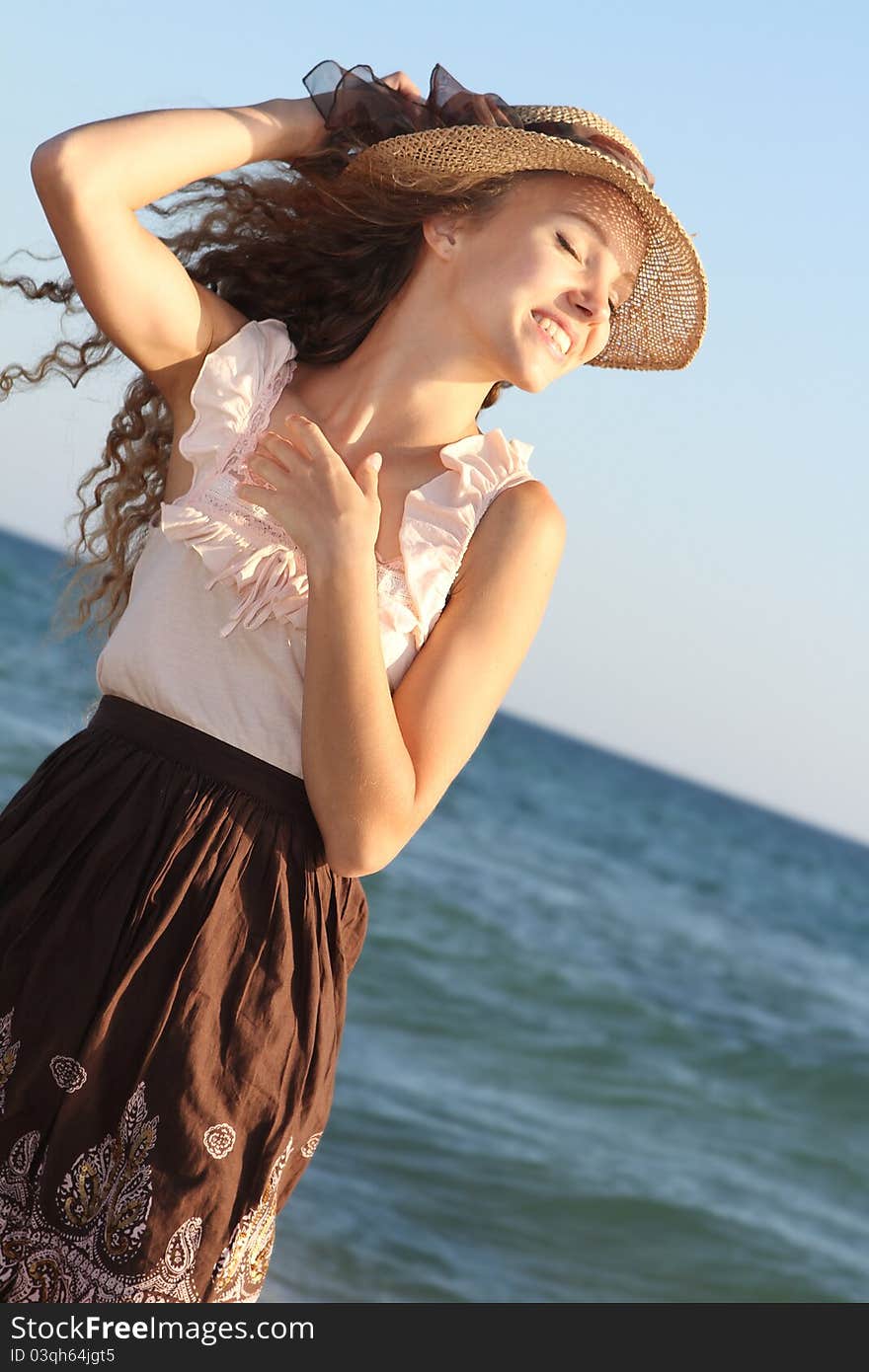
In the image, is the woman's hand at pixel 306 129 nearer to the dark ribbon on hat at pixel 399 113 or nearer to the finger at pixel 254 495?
the dark ribbon on hat at pixel 399 113

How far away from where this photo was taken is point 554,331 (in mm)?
2359

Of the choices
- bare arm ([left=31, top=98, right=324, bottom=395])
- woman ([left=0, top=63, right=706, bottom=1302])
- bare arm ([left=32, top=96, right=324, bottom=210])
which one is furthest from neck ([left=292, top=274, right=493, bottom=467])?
bare arm ([left=32, top=96, right=324, bottom=210])

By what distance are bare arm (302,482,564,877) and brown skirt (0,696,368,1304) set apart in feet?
0.43

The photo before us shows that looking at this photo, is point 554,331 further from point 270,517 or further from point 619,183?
point 270,517

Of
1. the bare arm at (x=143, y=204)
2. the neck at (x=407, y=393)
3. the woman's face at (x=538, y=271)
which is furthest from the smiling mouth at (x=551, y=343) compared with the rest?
the bare arm at (x=143, y=204)

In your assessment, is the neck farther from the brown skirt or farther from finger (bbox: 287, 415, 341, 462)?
the brown skirt

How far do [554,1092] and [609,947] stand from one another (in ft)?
22.8

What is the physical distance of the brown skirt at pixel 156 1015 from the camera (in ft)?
6.60

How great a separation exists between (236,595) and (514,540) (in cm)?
42

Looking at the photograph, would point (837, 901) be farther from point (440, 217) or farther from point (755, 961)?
point (440, 217)

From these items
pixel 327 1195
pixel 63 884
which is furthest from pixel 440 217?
pixel 327 1195

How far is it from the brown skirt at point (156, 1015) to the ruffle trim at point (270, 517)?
24 centimetres

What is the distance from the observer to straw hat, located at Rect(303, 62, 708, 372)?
232 cm

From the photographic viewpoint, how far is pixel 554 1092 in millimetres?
9477
